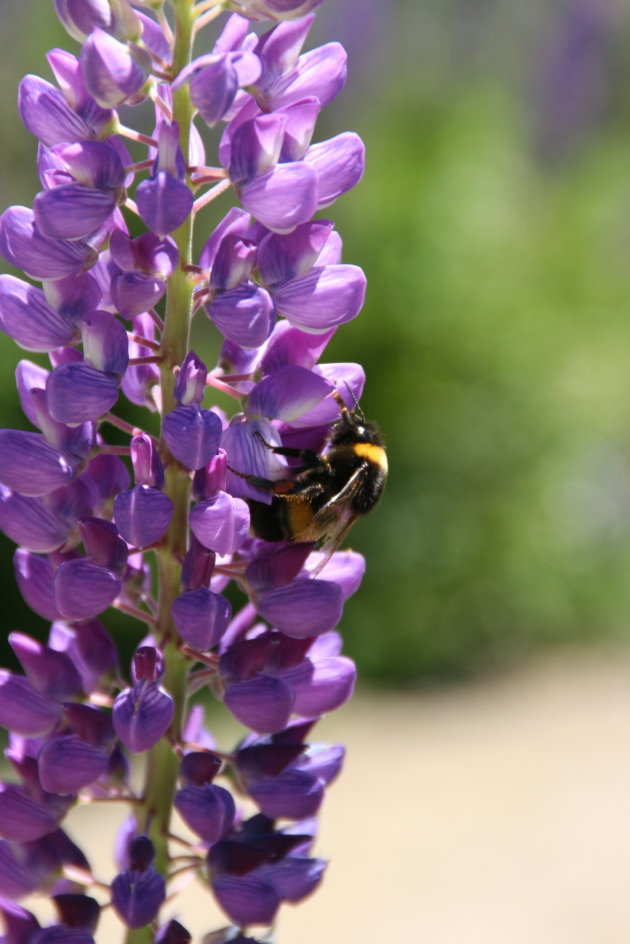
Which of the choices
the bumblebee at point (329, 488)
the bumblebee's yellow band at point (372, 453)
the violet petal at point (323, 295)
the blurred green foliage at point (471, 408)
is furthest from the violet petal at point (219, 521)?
the blurred green foliage at point (471, 408)

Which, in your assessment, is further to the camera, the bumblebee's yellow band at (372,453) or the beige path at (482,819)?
the beige path at (482,819)

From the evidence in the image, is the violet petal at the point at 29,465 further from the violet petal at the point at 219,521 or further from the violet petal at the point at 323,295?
the violet petal at the point at 323,295

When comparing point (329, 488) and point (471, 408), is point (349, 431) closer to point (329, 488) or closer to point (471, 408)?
point (329, 488)

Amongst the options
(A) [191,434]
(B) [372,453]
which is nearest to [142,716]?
(A) [191,434]

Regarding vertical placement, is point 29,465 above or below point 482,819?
above

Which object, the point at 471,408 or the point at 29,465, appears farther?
the point at 471,408

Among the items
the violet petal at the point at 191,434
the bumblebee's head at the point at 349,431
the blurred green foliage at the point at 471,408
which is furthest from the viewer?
the blurred green foliage at the point at 471,408

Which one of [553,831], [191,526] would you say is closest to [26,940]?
[191,526]
